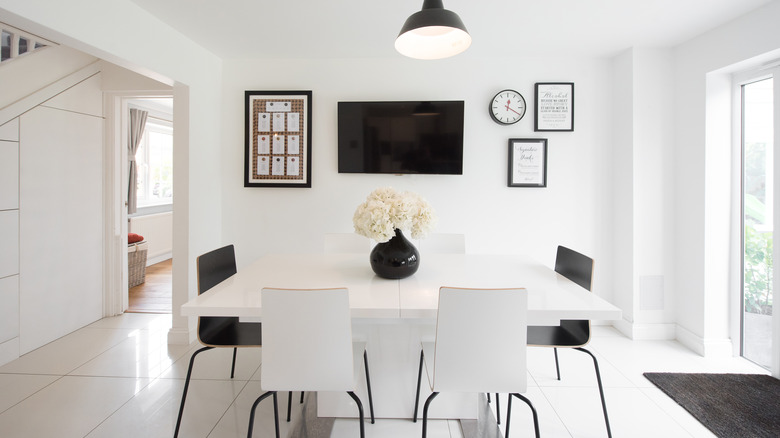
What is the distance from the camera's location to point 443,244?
112 inches

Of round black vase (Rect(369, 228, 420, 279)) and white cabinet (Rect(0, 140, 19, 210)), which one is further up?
white cabinet (Rect(0, 140, 19, 210))

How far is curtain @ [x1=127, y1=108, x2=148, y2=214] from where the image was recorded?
5504 mm

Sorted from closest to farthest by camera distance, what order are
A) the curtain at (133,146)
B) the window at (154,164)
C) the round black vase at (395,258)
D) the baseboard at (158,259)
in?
1. the round black vase at (395,258)
2. the curtain at (133,146)
3. the baseboard at (158,259)
4. the window at (154,164)

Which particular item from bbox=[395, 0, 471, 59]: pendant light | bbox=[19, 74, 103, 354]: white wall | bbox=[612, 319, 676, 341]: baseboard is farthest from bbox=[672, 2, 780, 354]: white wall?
bbox=[19, 74, 103, 354]: white wall

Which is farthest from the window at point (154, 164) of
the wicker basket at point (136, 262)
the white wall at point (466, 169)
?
the white wall at point (466, 169)

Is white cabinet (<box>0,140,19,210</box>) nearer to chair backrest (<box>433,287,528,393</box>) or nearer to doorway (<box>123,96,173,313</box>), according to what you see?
doorway (<box>123,96,173,313</box>)

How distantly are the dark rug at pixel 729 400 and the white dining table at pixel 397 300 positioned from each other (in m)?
1.19

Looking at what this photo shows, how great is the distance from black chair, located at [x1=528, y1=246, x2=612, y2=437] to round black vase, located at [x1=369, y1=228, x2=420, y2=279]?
0.73 metres

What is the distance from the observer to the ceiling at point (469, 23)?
2551 millimetres

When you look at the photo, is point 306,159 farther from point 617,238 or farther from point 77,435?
point 617,238

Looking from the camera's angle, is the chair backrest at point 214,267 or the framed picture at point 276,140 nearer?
the chair backrest at point 214,267

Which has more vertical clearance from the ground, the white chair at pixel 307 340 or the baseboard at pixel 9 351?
the white chair at pixel 307 340

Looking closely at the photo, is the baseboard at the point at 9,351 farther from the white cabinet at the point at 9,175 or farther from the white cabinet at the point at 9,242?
the white cabinet at the point at 9,175

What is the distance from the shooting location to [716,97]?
300cm
